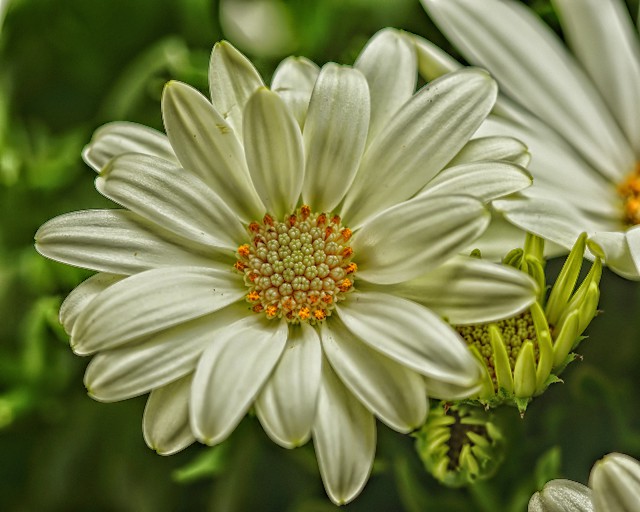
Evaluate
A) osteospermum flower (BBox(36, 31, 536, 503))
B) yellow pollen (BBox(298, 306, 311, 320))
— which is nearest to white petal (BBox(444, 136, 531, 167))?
osteospermum flower (BBox(36, 31, 536, 503))

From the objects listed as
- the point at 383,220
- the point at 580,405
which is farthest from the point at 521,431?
the point at 383,220

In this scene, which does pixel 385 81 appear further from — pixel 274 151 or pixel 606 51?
pixel 606 51

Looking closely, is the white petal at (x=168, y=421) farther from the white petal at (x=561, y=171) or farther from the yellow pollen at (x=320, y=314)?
the white petal at (x=561, y=171)

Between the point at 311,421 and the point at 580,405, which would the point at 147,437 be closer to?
the point at 311,421

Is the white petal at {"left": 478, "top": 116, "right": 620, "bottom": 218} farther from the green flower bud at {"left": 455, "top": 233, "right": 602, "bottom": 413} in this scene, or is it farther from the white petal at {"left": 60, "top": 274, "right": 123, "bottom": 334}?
the white petal at {"left": 60, "top": 274, "right": 123, "bottom": 334}

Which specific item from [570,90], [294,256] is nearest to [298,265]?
[294,256]

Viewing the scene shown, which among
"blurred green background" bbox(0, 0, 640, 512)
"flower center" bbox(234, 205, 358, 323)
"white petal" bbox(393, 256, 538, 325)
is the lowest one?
"blurred green background" bbox(0, 0, 640, 512)

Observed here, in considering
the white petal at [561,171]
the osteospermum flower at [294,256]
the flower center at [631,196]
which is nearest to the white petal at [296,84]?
the osteospermum flower at [294,256]
